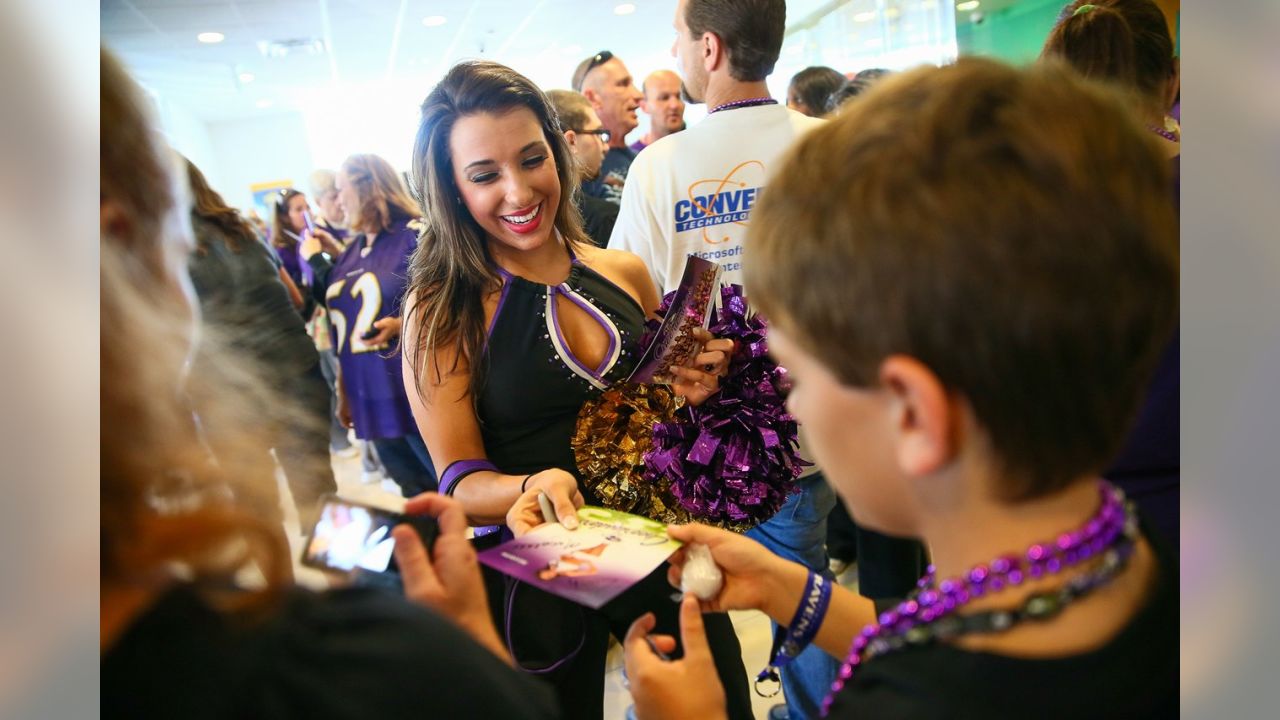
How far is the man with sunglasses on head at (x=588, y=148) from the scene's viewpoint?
119cm

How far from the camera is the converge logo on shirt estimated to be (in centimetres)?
100

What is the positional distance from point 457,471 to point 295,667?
43cm

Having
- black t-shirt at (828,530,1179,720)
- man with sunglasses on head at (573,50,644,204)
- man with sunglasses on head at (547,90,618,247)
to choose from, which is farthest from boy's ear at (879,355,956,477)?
man with sunglasses on head at (547,90,618,247)

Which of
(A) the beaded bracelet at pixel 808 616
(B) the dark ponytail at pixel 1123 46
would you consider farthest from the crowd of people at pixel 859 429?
(B) the dark ponytail at pixel 1123 46

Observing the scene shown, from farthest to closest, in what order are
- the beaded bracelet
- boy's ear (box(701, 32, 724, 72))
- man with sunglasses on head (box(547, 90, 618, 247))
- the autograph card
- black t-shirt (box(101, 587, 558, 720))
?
man with sunglasses on head (box(547, 90, 618, 247)) < boy's ear (box(701, 32, 724, 72)) < the beaded bracelet < the autograph card < black t-shirt (box(101, 587, 558, 720))

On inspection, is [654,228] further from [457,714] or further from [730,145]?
[457,714]

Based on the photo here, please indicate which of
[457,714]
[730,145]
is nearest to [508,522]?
[457,714]

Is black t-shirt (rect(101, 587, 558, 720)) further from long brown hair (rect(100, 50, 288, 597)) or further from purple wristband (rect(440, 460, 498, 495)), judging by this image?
purple wristband (rect(440, 460, 498, 495))

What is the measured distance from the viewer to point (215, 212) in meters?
0.60

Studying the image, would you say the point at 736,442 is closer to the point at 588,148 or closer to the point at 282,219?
the point at 282,219

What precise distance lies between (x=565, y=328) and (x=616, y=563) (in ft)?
1.27

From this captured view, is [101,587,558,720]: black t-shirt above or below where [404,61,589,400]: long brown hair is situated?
below

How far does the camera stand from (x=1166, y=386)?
67 cm

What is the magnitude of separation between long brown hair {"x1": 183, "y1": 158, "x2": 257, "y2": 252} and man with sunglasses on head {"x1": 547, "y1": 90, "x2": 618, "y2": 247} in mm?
590
